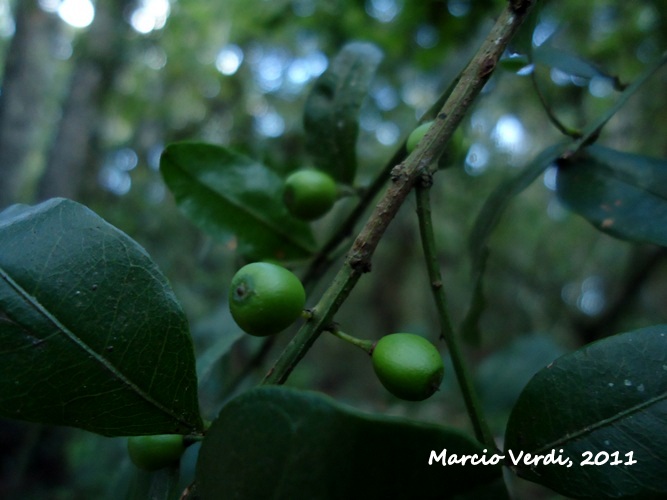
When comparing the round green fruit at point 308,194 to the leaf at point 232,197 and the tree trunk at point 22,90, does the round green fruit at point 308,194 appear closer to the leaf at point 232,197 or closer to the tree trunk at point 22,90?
the leaf at point 232,197

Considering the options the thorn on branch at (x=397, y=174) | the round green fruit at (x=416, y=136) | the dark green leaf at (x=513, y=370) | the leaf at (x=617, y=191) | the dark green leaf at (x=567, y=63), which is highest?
the dark green leaf at (x=567, y=63)

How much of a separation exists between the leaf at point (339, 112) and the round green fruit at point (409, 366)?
1.59 feet

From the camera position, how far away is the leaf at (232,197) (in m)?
1.04

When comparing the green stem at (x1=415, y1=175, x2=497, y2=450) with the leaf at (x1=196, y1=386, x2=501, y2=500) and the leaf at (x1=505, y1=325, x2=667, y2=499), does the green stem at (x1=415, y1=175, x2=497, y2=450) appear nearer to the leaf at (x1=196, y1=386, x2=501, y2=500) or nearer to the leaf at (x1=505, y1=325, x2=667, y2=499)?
the leaf at (x1=505, y1=325, x2=667, y2=499)

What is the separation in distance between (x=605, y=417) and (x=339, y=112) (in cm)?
72

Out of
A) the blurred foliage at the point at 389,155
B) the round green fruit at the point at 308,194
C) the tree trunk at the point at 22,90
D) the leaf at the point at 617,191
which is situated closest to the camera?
the leaf at the point at 617,191

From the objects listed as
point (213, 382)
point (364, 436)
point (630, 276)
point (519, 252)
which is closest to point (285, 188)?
point (364, 436)

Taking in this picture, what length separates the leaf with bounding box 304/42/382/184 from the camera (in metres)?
1.06

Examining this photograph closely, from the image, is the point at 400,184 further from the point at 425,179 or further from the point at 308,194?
the point at 308,194

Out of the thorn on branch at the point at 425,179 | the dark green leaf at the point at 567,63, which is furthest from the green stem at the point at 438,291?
the dark green leaf at the point at 567,63

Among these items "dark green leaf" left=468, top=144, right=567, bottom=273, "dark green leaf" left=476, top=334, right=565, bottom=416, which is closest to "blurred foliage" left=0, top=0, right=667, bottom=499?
"dark green leaf" left=476, top=334, right=565, bottom=416

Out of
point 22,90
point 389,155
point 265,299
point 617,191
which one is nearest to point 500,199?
point 617,191

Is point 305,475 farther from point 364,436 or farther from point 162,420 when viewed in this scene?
point 162,420

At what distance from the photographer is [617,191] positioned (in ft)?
2.97
